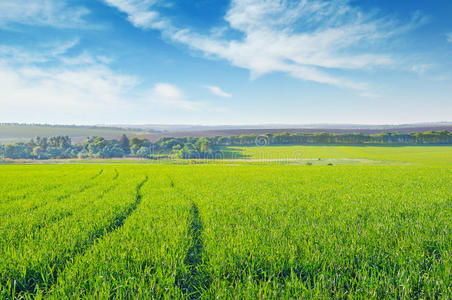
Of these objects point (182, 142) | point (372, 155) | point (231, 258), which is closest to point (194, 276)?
point (231, 258)


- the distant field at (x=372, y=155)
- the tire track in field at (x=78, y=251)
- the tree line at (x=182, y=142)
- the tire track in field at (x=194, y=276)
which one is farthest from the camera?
the tree line at (x=182, y=142)

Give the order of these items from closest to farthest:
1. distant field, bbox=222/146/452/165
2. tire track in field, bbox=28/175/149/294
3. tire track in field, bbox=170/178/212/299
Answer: tire track in field, bbox=170/178/212/299 → tire track in field, bbox=28/175/149/294 → distant field, bbox=222/146/452/165

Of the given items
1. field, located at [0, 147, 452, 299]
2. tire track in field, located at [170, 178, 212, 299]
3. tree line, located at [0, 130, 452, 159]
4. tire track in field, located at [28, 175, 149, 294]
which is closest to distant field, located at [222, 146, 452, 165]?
tree line, located at [0, 130, 452, 159]

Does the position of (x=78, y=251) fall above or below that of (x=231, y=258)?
below

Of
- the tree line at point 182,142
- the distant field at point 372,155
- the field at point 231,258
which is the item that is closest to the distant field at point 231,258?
the field at point 231,258

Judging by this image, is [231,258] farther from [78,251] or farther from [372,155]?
[372,155]

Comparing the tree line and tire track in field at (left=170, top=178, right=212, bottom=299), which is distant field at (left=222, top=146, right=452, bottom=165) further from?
tire track in field at (left=170, top=178, right=212, bottom=299)

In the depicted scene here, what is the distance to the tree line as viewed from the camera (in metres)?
105

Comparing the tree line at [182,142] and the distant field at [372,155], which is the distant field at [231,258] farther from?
the tree line at [182,142]

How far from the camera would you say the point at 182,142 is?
123 meters

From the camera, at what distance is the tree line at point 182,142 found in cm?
10524

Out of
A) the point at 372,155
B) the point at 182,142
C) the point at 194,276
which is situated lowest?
the point at 372,155

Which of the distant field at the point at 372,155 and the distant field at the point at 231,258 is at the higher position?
the distant field at the point at 231,258

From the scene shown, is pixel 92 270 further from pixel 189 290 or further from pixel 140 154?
pixel 140 154
